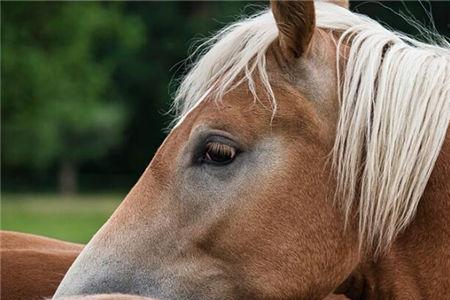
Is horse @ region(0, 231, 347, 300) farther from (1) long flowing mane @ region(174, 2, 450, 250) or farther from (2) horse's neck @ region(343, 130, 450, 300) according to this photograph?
(1) long flowing mane @ region(174, 2, 450, 250)

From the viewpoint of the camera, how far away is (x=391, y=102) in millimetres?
3314

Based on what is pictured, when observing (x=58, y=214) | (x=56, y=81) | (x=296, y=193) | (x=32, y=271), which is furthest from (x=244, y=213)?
(x=56, y=81)

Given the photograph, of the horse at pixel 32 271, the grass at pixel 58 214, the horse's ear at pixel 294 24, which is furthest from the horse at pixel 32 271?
the grass at pixel 58 214

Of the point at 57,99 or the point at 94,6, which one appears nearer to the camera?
the point at 94,6

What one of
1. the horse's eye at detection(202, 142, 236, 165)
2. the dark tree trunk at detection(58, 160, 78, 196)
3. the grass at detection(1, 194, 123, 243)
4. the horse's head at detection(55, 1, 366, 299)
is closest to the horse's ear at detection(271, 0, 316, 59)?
the horse's head at detection(55, 1, 366, 299)

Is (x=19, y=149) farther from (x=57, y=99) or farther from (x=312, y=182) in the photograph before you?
(x=312, y=182)

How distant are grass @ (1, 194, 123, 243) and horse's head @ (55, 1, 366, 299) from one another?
1233 cm

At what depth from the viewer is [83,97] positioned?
99.0ft

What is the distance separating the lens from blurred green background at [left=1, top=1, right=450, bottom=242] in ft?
79.0

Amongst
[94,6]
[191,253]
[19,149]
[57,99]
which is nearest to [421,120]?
[191,253]

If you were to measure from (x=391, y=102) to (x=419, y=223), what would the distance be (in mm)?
447

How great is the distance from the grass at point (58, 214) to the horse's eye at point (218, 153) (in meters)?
12.4

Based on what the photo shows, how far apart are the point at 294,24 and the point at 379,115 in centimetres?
44

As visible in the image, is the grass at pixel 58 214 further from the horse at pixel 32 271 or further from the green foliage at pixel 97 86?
the horse at pixel 32 271
